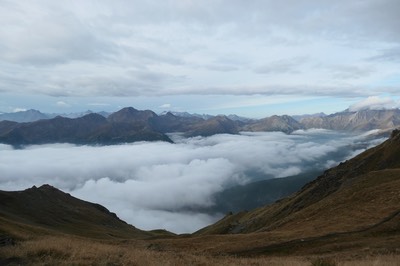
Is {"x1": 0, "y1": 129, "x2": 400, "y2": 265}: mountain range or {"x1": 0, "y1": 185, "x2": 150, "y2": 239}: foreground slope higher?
{"x1": 0, "y1": 129, "x2": 400, "y2": 265}: mountain range

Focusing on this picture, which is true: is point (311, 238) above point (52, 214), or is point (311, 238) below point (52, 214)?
above

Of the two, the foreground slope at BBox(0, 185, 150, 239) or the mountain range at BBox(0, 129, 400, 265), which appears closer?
the mountain range at BBox(0, 129, 400, 265)

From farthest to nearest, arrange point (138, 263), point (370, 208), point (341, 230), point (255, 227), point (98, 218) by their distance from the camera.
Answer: point (98, 218) < point (255, 227) < point (370, 208) < point (341, 230) < point (138, 263)

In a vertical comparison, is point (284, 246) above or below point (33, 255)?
below

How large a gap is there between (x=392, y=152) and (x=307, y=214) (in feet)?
276

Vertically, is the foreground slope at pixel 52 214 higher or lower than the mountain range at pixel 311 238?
lower

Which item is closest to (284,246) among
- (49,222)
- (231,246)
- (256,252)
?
(256,252)

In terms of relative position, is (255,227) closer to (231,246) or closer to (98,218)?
(231,246)

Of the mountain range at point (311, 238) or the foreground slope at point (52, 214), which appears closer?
the mountain range at point (311, 238)

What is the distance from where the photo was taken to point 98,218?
6604 inches

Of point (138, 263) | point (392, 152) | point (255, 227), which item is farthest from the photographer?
point (392, 152)

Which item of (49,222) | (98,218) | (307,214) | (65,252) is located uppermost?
(65,252)

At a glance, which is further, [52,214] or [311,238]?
[52,214]

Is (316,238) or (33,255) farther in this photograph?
(316,238)
